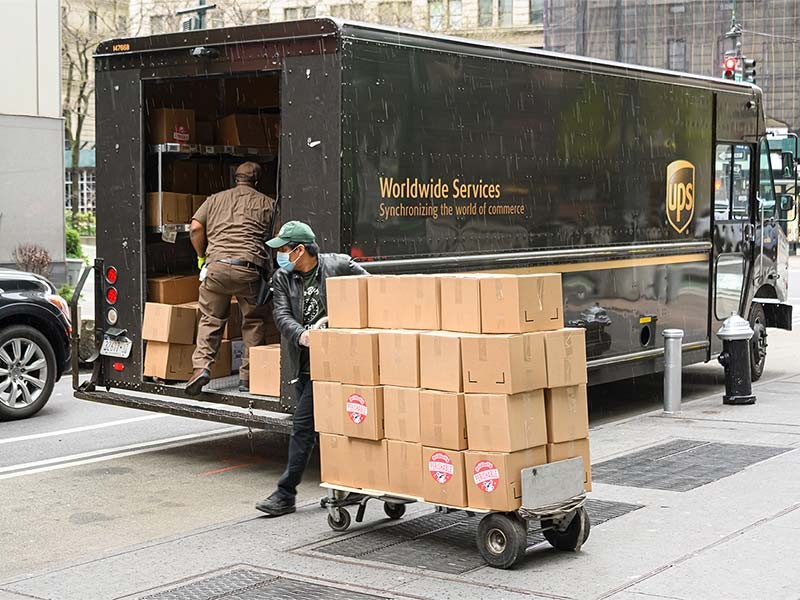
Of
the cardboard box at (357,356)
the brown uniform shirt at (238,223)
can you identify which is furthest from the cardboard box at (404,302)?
the brown uniform shirt at (238,223)

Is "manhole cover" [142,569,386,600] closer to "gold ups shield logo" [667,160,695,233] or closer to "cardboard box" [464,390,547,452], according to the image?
"cardboard box" [464,390,547,452]

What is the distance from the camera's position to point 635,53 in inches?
2250

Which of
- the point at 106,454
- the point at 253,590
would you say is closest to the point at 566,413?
the point at 253,590

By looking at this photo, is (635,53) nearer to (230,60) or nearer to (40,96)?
(40,96)

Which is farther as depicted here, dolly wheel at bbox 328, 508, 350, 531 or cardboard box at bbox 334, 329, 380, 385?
dolly wheel at bbox 328, 508, 350, 531

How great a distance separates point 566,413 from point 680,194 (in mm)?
6591

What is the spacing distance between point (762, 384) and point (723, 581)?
8.50 m

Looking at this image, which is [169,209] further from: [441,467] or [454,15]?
[454,15]

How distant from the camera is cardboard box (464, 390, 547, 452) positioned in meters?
6.42

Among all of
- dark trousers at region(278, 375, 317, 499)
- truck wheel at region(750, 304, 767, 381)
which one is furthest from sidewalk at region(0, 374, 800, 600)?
truck wheel at region(750, 304, 767, 381)

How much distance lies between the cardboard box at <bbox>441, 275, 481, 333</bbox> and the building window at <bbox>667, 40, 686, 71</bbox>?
175 feet

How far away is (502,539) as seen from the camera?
21.4 feet

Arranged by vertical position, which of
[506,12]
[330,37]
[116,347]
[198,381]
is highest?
[506,12]

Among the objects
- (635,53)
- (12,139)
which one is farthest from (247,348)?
(635,53)
